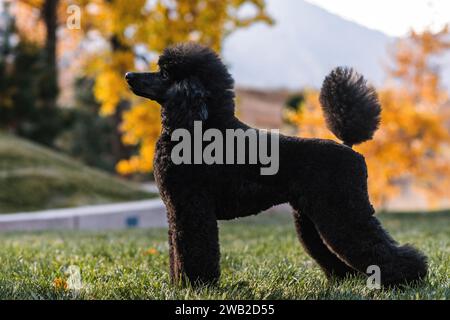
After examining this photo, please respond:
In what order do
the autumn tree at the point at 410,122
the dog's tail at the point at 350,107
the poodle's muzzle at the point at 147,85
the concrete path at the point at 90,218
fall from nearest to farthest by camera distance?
the poodle's muzzle at the point at 147,85 < the dog's tail at the point at 350,107 < the concrete path at the point at 90,218 < the autumn tree at the point at 410,122

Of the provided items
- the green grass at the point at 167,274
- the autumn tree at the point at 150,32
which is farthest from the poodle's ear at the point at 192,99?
the autumn tree at the point at 150,32

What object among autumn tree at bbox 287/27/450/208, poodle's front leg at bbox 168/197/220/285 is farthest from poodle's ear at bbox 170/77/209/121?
autumn tree at bbox 287/27/450/208

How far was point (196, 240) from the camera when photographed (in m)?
3.29

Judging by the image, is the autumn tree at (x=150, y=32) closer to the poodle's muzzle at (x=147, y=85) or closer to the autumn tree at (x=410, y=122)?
the autumn tree at (x=410, y=122)

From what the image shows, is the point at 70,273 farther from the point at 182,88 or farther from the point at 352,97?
the point at 352,97

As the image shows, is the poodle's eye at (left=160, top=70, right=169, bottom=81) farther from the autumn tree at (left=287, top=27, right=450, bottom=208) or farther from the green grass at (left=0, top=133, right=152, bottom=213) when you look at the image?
the autumn tree at (left=287, top=27, right=450, bottom=208)

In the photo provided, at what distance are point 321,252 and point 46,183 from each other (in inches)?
432

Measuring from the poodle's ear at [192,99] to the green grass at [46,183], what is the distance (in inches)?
394

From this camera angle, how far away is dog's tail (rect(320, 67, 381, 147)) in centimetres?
357

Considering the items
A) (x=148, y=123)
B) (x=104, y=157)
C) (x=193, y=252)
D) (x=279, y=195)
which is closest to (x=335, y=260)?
(x=279, y=195)

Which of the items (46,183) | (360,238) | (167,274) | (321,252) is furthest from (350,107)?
(46,183)

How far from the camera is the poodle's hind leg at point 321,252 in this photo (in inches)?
145

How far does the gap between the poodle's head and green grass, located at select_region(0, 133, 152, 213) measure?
32.4 feet
